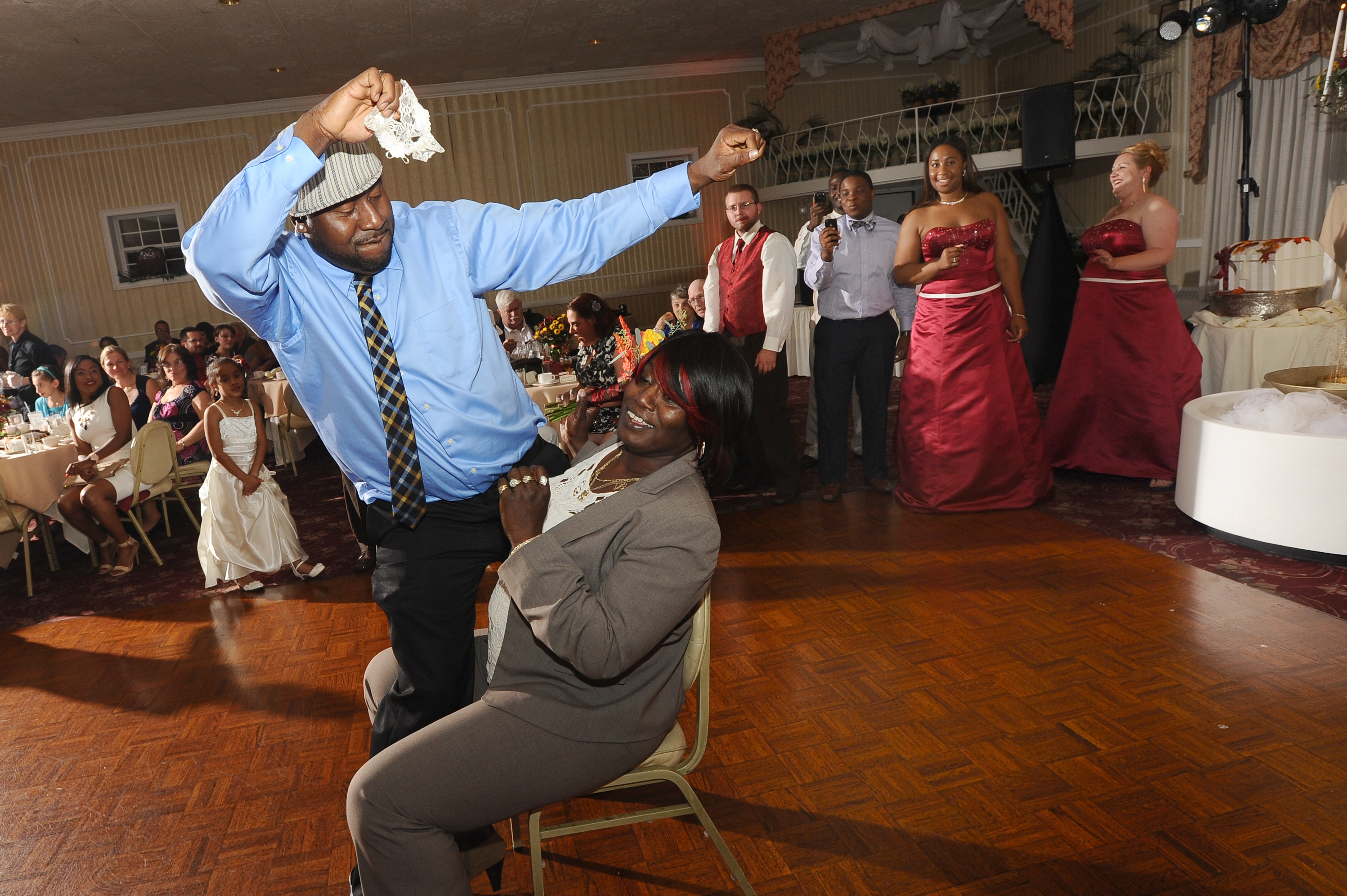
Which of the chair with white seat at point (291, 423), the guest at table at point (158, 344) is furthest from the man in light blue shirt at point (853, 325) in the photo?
the guest at table at point (158, 344)

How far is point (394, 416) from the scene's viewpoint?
1.70 m

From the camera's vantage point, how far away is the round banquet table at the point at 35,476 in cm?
453

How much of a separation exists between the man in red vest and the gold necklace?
3084mm

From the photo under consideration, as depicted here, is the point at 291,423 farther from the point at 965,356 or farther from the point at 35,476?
the point at 965,356

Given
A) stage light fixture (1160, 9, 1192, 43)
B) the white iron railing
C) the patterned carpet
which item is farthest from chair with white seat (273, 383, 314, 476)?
the white iron railing

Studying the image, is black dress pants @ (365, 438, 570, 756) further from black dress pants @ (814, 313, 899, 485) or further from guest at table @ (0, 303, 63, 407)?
guest at table @ (0, 303, 63, 407)

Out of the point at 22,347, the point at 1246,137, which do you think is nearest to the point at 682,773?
the point at 1246,137

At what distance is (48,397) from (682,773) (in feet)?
17.8

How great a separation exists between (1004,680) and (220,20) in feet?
26.3

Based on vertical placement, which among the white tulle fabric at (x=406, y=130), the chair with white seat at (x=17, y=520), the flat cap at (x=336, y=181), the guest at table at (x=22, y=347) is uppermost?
the white tulle fabric at (x=406, y=130)

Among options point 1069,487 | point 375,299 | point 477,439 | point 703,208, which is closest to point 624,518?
point 477,439

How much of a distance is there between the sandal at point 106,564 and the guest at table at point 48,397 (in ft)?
2.96

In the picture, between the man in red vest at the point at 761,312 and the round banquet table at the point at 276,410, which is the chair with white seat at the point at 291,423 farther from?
the man in red vest at the point at 761,312

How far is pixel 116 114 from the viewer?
10.9 meters
